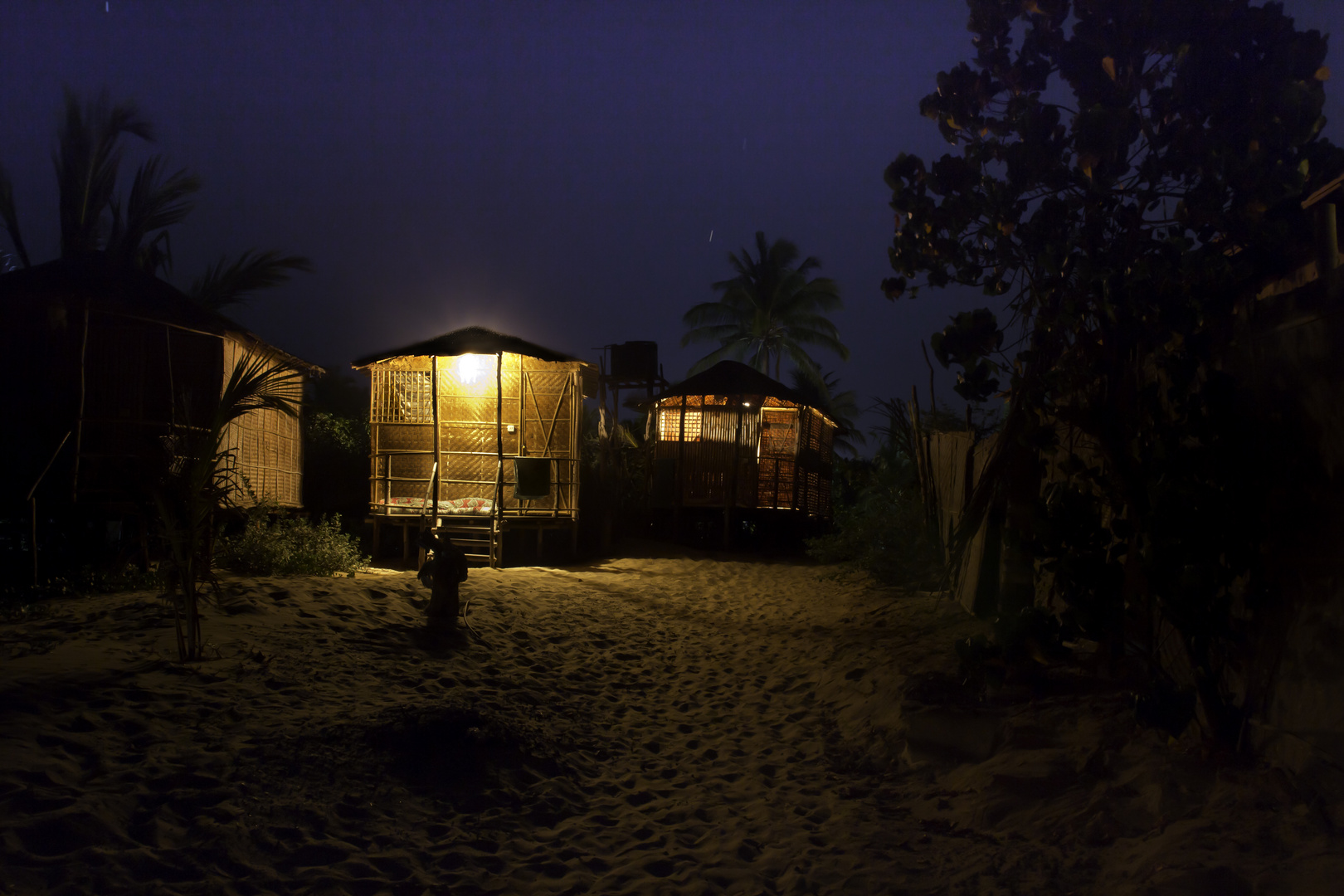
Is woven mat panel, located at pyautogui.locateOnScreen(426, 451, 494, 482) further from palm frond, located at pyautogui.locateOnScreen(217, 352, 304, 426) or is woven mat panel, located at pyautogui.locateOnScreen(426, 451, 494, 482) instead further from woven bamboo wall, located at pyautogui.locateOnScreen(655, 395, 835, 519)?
palm frond, located at pyautogui.locateOnScreen(217, 352, 304, 426)

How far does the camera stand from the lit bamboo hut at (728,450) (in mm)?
16703

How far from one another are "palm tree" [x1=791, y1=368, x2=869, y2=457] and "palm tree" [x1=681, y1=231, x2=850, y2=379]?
49cm

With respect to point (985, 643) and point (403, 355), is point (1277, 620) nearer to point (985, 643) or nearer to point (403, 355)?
point (985, 643)

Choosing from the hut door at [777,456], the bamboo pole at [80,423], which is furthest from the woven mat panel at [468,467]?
the bamboo pole at [80,423]

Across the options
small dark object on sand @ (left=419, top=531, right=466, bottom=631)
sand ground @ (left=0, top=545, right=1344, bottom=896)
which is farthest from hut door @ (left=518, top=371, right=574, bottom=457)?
sand ground @ (left=0, top=545, right=1344, bottom=896)

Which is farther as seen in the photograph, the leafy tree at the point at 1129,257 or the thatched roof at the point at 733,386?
the thatched roof at the point at 733,386

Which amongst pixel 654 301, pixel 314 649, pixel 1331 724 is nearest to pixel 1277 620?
pixel 1331 724

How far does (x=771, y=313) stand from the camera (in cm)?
2881

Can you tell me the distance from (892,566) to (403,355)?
8.21 m

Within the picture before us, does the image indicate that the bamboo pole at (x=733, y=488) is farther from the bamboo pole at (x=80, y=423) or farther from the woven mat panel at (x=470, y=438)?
the bamboo pole at (x=80, y=423)

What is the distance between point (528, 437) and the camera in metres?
14.7

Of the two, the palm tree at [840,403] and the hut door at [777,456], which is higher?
the palm tree at [840,403]

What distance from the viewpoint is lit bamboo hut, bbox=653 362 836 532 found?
16703mm

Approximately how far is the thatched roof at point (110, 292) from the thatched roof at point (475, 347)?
7.89ft
